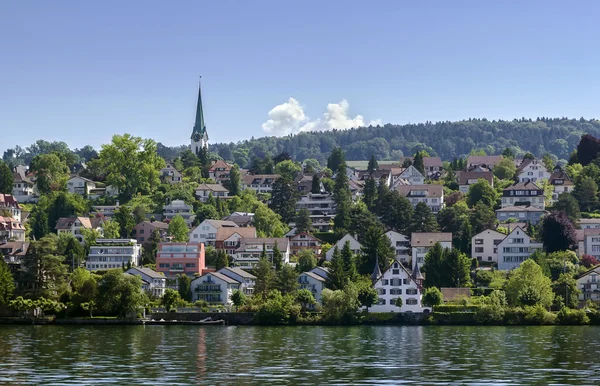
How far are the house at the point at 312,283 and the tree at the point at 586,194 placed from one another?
46.3 m

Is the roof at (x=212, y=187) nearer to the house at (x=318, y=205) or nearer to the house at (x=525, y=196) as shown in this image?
the house at (x=318, y=205)

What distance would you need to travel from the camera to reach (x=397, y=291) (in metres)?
104

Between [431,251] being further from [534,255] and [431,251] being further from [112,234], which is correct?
[112,234]

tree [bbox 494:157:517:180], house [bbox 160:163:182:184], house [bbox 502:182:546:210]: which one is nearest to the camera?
house [bbox 502:182:546:210]

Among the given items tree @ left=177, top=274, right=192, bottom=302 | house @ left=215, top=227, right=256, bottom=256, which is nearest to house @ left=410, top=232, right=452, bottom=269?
house @ left=215, top=227, right=256, bottom=256

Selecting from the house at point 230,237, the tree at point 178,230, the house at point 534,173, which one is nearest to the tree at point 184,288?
the house at point 230,237

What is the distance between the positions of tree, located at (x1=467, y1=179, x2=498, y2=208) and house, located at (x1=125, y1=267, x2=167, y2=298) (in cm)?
4837

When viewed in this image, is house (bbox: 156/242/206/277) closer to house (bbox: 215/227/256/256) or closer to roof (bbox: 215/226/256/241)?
house (bbox: 215/227/256/256)

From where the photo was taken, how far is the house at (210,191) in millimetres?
154750

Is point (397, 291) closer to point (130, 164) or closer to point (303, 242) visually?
point (303, 242)

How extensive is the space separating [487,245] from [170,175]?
5904cm

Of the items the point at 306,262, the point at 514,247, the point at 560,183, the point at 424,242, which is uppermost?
the point at 560,183

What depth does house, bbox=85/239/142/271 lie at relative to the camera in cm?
11875

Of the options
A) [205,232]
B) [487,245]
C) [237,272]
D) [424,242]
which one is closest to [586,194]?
[487,245]
